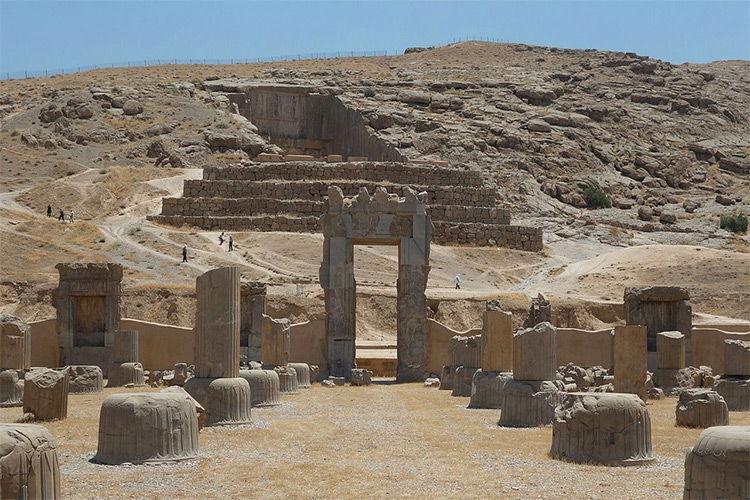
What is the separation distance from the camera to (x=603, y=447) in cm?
1217

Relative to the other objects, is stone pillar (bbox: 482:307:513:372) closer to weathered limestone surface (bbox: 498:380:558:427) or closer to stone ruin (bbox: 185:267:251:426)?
weathered limestone surface (bbox: 498:380:558:427)

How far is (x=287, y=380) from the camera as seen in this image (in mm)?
22547

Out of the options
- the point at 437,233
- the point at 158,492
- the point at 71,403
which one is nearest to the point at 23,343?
the point at 71,403

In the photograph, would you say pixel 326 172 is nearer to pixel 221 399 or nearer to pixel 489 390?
pixel 489 390

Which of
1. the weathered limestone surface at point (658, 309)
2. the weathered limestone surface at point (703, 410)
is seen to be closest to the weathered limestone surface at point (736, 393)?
the weathered limestone surface at point (703, 410)

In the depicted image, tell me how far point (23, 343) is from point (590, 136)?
218 ft

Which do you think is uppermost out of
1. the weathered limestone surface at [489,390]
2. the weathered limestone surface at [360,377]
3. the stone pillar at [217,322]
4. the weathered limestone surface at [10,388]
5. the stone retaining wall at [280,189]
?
the stone pillar at [217,322]

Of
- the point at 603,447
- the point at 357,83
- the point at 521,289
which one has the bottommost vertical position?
the point at 521,289

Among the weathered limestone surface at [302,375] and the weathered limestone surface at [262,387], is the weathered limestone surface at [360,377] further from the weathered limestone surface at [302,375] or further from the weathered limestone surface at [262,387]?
the weathered limestone surface at [262,387]

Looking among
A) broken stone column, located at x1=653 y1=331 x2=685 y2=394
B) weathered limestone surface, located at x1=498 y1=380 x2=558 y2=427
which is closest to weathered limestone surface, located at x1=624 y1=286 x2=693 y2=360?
broken stone column, located at x1=653 y1=331 x2=685 y2=394

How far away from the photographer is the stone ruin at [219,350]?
15.2m

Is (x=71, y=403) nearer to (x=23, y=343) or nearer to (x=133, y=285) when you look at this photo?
(x=23, y=343)

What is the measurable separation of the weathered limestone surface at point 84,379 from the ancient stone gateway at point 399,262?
5.81m

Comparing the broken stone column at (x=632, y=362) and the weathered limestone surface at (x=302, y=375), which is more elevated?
the broken stone column at (x=632, y=362)
